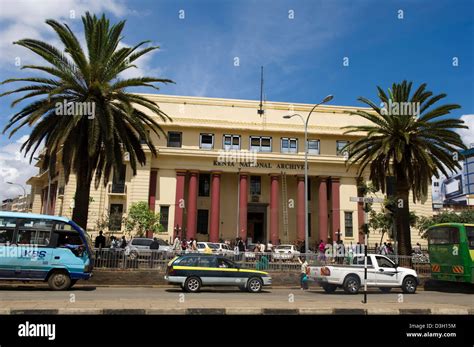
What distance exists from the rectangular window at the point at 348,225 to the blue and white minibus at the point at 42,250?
32.7 meters

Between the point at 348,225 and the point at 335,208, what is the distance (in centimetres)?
243

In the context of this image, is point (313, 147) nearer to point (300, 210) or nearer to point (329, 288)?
point (300, 210)

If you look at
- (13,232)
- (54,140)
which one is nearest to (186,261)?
(13,232)

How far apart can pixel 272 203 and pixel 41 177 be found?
35.8 m

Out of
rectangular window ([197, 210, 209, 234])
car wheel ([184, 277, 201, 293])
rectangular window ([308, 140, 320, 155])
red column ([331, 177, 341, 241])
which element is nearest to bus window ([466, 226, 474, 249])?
car wheel ([184, 277, 201, 293])

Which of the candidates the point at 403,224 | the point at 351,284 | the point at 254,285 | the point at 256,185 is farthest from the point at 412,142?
the point at 256,185

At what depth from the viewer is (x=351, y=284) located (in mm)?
17891

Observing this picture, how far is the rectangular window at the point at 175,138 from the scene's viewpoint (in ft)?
143

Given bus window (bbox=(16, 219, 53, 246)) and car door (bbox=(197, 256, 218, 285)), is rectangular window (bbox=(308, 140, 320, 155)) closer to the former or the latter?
car door (bbox=(197, 256, 218, 285))

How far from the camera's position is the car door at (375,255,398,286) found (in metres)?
18.6

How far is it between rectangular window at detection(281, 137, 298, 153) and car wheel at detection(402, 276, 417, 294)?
1043 inches

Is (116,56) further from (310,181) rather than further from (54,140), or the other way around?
(310,181)

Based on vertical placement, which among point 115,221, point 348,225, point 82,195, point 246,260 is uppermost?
point 82,195

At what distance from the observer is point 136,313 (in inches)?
383
